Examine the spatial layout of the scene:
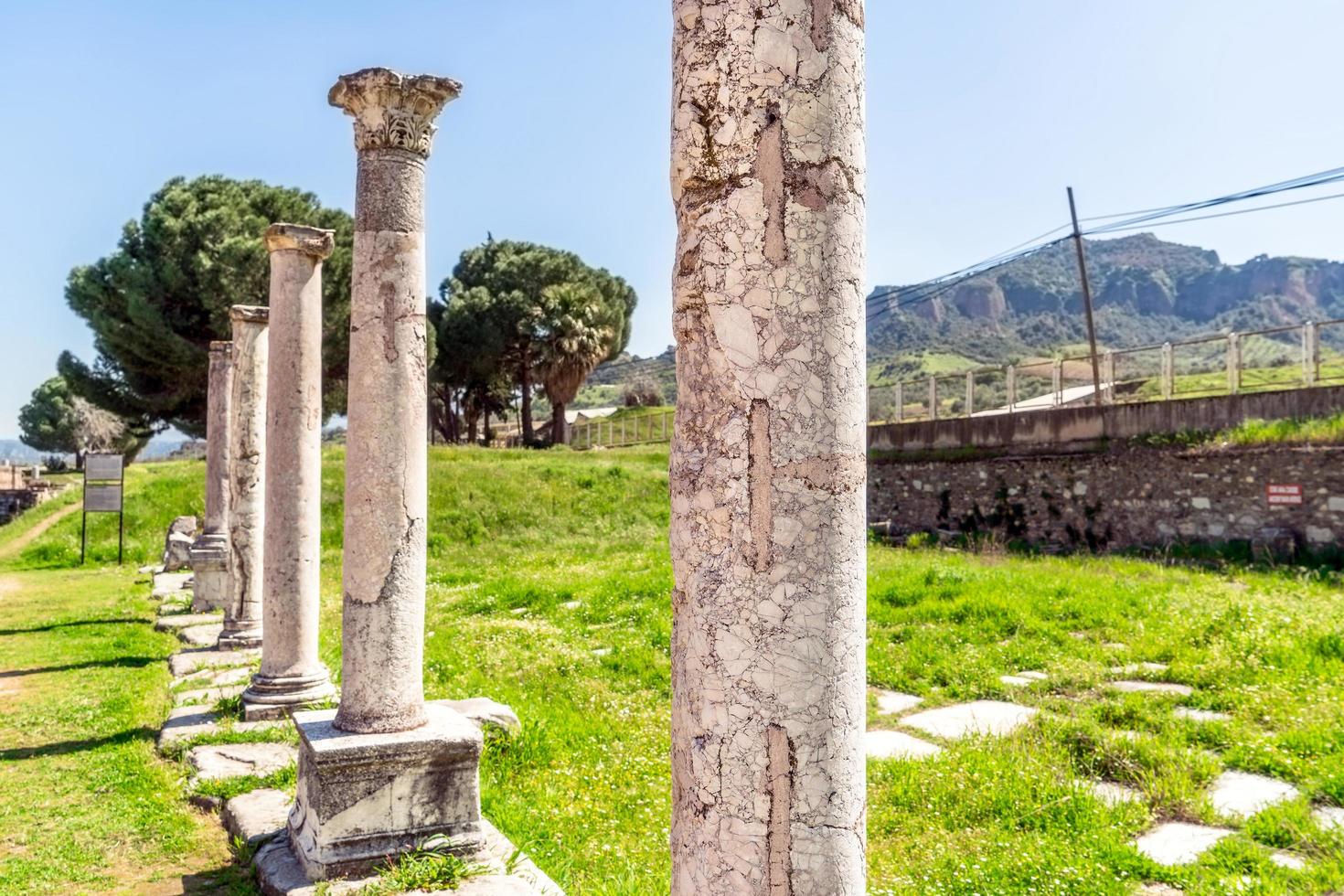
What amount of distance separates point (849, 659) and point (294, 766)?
4983 mm

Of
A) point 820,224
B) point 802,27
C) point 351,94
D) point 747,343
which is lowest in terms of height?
point 747,343

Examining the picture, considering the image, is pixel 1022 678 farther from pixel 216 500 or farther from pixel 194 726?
pixel 216 500

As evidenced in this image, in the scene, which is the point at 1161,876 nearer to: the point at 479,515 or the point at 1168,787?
the point at 1168,787

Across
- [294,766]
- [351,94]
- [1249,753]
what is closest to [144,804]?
[294,766]

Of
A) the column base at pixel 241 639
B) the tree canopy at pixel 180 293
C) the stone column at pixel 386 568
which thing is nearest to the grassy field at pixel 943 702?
the stone column at pixel 386 568

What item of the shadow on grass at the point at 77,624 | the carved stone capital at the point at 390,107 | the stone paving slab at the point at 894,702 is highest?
the carved stone capital at the point at 390,107

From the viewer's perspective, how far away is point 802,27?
6.70 ft


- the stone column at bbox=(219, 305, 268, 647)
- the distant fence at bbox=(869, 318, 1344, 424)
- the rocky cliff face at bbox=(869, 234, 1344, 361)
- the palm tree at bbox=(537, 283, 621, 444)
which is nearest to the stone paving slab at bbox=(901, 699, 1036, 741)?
the stone column at bbox=(219, 305, 268, 647)

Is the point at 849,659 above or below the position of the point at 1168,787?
above

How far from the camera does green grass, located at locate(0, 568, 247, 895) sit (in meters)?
4.73

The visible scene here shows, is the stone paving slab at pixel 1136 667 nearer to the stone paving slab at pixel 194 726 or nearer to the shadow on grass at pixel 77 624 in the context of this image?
the stone paving slab at pixel 194 726

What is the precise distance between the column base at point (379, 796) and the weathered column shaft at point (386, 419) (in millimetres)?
218

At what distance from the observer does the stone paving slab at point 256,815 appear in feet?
16.4

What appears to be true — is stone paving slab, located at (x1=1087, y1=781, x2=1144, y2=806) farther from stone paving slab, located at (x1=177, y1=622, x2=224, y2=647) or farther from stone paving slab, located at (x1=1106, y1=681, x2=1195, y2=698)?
stone paving slab, located at (x1=177, y1=622, x2=224, y2=647)
